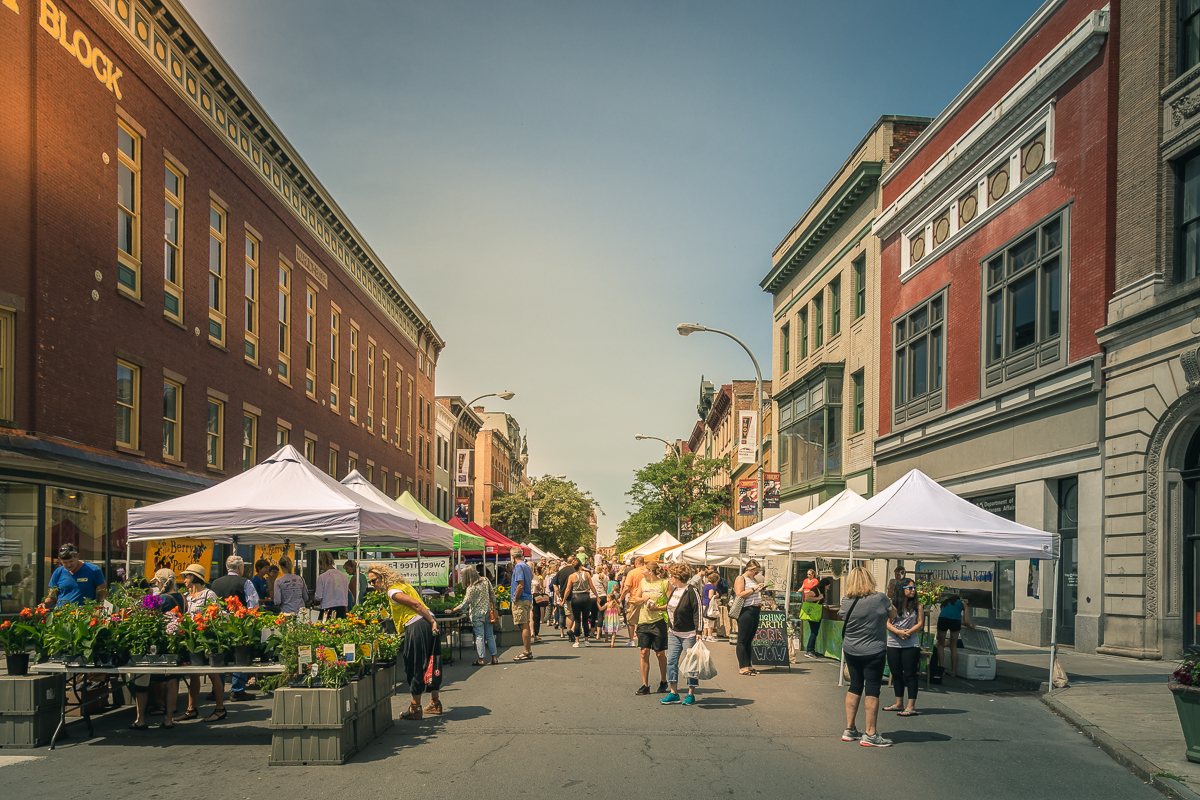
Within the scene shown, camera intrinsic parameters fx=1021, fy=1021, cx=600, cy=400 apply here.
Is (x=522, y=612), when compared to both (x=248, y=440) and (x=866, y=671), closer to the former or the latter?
(x=866, y=671)

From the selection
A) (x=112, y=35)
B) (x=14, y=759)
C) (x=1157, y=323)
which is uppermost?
(x=112, y=35)

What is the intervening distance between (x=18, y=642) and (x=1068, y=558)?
685 inches

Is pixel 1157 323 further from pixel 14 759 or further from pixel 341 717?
pixel 14 759

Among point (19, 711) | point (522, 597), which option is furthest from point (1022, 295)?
point (19, 711)

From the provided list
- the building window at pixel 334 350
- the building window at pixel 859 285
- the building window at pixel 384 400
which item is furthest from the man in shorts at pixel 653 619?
the building window at pixel 384 400

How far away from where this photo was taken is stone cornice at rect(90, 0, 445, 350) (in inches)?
837

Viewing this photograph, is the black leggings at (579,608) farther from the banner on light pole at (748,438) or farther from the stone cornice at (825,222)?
the stone cornice at (825,222)

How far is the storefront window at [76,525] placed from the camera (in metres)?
16.8

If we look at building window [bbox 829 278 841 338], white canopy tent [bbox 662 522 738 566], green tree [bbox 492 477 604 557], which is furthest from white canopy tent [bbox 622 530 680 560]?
green tree [bbox 492 477 604 557]

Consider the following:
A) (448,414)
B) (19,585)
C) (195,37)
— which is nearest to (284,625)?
(19,585)

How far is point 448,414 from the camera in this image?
63500 mm

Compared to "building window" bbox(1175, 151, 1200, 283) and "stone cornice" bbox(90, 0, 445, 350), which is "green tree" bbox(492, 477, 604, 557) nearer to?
"stone cornice" bbox(90, 0, 445, 350)

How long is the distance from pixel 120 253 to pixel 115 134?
90.0 inches

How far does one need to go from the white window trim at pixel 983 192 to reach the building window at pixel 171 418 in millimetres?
18406
